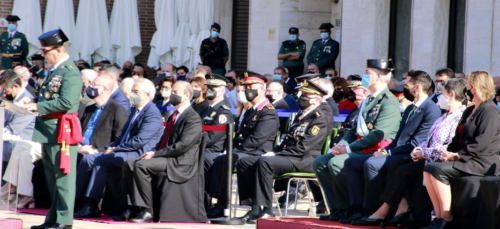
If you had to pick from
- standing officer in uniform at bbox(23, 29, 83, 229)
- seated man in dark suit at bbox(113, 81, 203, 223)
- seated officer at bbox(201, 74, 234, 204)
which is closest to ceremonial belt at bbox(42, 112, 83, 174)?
standing officer in uniform at bbox(23, 29, 83, 229)

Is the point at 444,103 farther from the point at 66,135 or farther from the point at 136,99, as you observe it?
the point at 136,99

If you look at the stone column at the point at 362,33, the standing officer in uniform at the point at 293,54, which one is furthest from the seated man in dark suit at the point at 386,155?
the standing officer in uniform at the point at 293,54

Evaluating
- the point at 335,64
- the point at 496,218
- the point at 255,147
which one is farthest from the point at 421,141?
the point at 335,64

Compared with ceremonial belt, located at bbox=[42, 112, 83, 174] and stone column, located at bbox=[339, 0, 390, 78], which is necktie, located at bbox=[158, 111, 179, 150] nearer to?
ceremonial belt, located at bbox=[42, 112, 83, 174]

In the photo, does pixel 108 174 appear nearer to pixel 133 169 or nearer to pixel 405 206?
pixel 133 169

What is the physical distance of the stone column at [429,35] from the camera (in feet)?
48.3

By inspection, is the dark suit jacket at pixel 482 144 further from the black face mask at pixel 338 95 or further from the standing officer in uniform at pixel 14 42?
the standing officer in uniform at pixel 14 42

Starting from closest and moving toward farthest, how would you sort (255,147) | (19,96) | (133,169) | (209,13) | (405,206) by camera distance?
(405,206), (133,169), (255,147), (19,96), (209,13)

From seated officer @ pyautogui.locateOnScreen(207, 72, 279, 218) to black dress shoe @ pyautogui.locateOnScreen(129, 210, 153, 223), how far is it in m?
0.78

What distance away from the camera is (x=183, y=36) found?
20.1 metres

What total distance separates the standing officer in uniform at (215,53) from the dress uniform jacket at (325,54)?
2.27m

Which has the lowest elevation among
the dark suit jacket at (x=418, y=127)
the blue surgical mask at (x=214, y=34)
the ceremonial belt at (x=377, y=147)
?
the ceremonial belt at (x=377, y=147)

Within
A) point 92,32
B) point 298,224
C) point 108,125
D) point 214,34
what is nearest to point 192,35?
point 214,34

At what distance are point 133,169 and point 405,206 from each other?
2.86m
